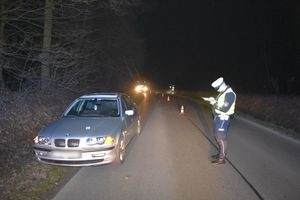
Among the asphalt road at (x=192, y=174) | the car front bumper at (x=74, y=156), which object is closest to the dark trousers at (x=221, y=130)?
the asphalt road at (x=192, y=174)

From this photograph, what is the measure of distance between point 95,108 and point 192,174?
11.2 ft

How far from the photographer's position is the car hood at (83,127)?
841cm

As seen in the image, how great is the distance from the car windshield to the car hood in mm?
499

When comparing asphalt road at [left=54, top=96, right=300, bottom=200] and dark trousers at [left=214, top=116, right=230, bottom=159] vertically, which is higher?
dark trousers at [left=214, top=116, right=230, bottom=159]

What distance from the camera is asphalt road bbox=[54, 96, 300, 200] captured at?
6.90 m

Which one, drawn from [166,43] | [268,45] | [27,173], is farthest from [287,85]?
[166,43]

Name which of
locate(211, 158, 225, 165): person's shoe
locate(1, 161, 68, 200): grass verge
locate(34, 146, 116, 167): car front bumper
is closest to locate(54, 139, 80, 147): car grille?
locate(34, 146, 116, 167): car front bumper

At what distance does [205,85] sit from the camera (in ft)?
270

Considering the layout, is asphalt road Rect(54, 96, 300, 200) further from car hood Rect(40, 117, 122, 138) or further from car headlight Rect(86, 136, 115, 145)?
car hood Rect(40, 117, 122, 138)

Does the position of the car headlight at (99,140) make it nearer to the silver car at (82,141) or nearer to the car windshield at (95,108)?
the silver car at (82,141)

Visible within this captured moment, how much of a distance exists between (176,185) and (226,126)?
8.56ft

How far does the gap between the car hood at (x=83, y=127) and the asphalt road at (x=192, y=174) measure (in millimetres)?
810

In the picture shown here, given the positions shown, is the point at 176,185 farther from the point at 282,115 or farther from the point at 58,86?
the point at 282,115

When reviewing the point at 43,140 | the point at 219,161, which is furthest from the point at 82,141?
the point at 219,161
